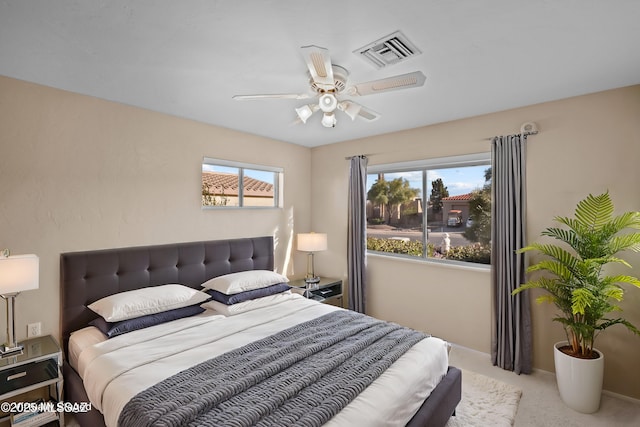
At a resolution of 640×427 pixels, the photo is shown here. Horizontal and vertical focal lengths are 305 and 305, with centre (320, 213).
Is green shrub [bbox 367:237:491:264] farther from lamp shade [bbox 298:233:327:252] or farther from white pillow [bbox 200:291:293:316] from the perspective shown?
white pillow [bbox 200:291:293:316]

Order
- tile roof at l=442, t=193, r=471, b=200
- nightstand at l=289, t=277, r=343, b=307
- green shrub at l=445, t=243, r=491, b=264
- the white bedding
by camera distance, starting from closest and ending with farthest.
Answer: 1. the white bedding
2. green shrub at l=445, t=243, r=491, b=264
3. tile roof at l=442, t=193, r=471, b=200
4. nightstand at l=289, t=277, r=343, b=307

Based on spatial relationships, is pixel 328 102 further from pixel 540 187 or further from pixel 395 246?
pixel 395 246

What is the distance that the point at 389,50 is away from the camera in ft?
6.03

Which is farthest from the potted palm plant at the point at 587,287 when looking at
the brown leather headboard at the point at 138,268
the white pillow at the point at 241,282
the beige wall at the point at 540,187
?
the brown leather headboard at the point at 138,268

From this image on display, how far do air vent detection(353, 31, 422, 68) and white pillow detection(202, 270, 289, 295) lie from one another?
89.4 inches

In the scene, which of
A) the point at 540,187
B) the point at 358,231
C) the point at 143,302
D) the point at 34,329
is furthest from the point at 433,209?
the point at 34,329

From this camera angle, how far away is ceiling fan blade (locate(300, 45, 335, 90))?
1485 millimetres

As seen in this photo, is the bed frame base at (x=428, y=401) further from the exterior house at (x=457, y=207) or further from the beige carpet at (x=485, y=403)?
the exterior house at (x=457, y=207)

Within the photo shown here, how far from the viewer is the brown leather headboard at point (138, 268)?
2449mm

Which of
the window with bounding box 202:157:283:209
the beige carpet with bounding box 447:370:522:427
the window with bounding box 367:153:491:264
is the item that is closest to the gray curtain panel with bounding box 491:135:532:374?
the window with bounding box 367:153:491:264

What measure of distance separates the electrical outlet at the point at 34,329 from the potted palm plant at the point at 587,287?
3.92m

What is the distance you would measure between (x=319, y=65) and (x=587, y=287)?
2477mm

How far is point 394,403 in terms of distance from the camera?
5.30 feet

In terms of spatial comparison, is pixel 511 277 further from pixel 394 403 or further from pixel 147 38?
pixel 147 38
